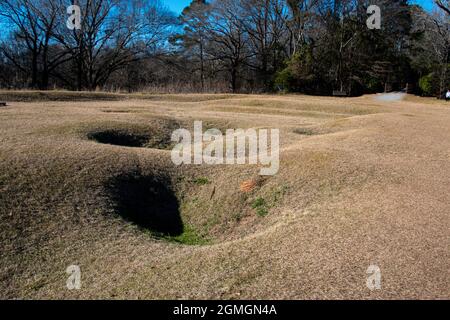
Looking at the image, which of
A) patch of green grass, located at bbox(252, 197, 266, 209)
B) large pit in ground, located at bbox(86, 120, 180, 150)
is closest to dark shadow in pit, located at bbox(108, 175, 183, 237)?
patch of green grass, located at bbox(252, 197, 266, 209)

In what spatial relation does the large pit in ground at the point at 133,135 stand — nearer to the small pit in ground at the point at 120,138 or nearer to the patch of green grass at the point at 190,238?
the small pit in ground at the point at 120,138

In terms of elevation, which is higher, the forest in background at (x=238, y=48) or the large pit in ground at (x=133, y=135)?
the forest in background at (x=238, y=48)

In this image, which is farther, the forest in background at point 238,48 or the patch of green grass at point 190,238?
the forest in background at point 238,48

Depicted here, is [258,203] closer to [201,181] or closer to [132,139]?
[201,181]

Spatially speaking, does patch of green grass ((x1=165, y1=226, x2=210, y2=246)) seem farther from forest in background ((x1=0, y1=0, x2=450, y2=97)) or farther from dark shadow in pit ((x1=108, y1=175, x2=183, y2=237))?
forest in background ((x1=0, y1=0, x2=450, y2=97))

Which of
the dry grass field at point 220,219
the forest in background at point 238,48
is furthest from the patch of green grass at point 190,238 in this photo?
the forest in background at point 238,48

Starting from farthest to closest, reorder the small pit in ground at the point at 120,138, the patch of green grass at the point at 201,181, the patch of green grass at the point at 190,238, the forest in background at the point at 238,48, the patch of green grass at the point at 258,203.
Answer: the forest in background at the point at 238,48, the small pit in ground at the point at 120,138, the patch of green grass at the point at 201,181, the patch of green grass at the point at 258,203, the patch of green grass at the point at 190,238

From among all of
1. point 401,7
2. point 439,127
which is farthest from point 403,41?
point 439,127
